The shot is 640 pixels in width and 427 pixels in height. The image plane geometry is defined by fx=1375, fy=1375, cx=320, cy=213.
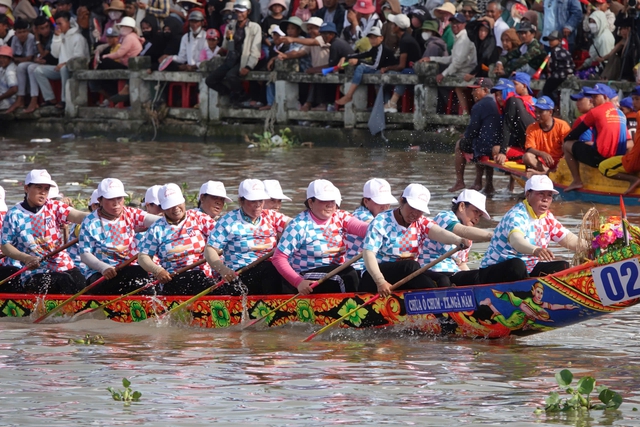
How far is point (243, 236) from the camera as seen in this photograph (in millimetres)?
11141

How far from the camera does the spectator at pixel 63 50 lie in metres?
26.4

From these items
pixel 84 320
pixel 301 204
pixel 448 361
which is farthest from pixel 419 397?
pixel 301 204

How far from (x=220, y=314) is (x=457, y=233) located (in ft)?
7.06

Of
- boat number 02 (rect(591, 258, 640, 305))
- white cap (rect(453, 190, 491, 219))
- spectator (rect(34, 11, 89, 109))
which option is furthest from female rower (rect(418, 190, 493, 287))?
spectator (rect(34, 11, 89, 109))

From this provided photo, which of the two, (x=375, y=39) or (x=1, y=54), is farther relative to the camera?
(x=1, y=54)

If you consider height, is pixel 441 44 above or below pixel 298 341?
above

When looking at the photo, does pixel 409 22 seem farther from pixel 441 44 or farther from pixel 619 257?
pixel 619 257

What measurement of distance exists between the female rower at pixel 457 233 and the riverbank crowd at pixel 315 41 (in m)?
9.00

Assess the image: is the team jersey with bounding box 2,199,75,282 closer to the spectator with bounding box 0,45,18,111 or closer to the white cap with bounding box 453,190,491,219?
the white cap with bounding box 453,190,491,219

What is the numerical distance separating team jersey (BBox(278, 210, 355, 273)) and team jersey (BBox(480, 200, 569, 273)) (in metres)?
1.22

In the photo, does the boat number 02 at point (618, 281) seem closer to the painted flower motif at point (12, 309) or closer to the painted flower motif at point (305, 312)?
the painted flower motif at point (305, 312)

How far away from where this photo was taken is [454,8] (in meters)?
21.3

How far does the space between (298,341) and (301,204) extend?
6586 mm

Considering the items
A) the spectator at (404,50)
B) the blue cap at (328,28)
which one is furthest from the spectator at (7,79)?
the spectator at (404,50)
